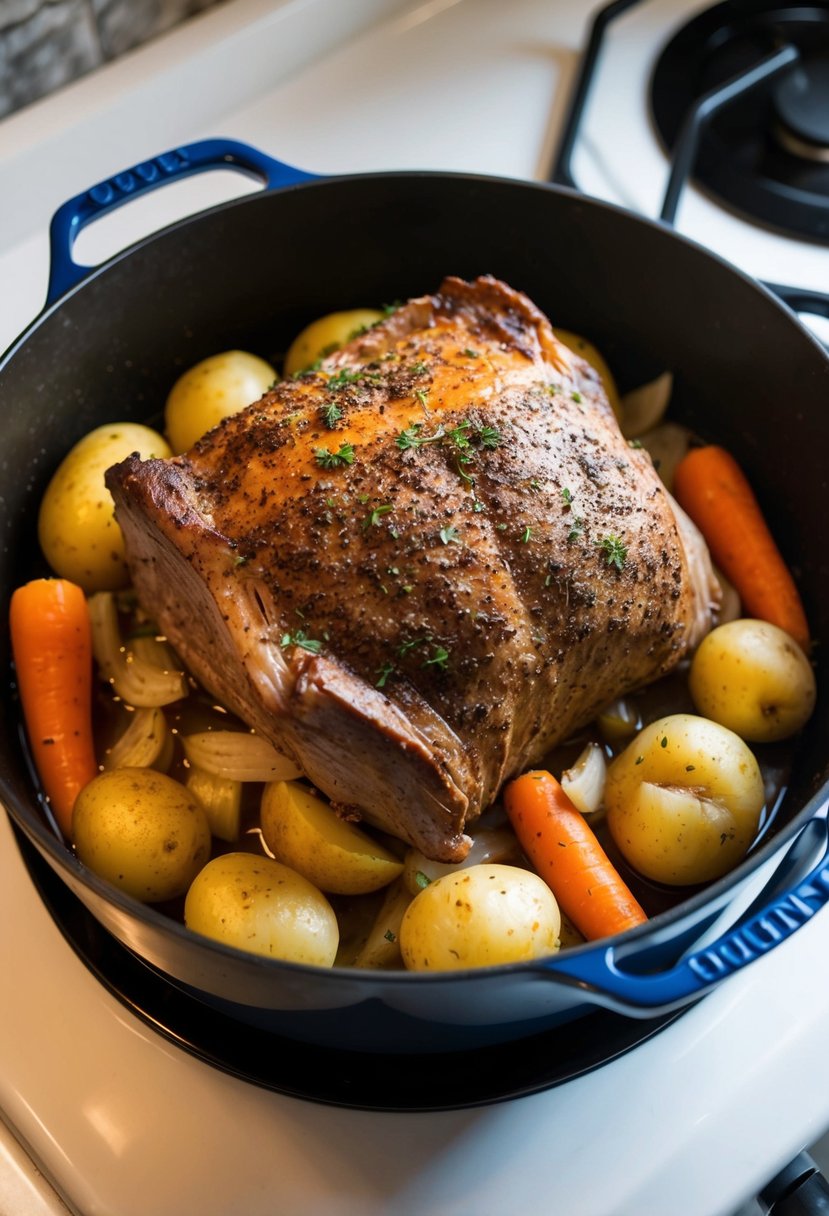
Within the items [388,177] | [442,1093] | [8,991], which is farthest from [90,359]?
[442,1093]

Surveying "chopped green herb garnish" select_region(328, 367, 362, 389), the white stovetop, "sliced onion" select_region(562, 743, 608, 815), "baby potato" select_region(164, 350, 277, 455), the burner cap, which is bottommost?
the white stovetop

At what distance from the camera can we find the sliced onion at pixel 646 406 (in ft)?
6.74

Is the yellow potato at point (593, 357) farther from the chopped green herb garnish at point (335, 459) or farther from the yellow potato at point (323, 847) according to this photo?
the yellow potato at point (323, 847)

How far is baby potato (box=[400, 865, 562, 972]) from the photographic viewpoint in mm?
1369

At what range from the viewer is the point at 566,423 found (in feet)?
5.33

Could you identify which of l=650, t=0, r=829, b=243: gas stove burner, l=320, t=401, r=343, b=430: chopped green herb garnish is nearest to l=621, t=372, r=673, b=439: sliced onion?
l=650, t=0, r=829, b=243: gas stove burner

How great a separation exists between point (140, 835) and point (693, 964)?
73cm

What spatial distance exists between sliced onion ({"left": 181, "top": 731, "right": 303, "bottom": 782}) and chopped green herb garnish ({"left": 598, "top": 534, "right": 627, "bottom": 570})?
52 cm

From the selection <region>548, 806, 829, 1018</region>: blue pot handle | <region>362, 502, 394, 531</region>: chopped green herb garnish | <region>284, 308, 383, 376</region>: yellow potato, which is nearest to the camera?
<region>548, 806, 829, 1018</region>: blue pot handle

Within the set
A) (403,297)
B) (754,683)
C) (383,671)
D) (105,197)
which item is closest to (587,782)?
(754,683)

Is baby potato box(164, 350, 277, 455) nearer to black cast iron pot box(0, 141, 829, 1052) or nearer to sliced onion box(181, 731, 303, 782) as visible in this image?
black cast iron pot box(0, 141, 829, 1052)

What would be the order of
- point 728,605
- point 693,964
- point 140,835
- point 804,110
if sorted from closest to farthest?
1. point 693,964
2. point 140,835
3. point 728,605
4. point 804,110

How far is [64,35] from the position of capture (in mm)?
2141

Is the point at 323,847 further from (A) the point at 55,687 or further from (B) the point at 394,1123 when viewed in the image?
(A) the point at 55,687
